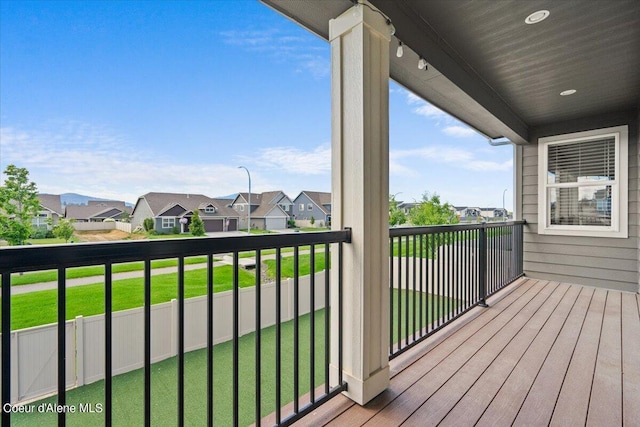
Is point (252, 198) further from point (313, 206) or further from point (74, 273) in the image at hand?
point (74, 273)

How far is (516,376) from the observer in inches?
75.7

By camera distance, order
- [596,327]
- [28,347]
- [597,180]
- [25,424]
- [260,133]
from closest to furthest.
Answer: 1. [28,347]
2. [260,133]
3. [25,424]
4. [596,327]
5. [597,180]

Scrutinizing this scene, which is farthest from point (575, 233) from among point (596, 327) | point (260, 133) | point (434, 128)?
point (260, 133)

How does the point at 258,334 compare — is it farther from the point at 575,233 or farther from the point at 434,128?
the point at 434,128

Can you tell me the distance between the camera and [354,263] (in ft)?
5.48

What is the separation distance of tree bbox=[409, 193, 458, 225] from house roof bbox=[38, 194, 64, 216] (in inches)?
195

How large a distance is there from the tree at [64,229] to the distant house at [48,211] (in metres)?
0.02

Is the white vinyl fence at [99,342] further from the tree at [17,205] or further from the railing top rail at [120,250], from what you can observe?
the tree at [17,205]

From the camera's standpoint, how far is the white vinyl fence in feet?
5.98

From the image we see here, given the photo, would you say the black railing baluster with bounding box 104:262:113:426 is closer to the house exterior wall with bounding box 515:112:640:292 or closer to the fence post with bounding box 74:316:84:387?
the fence post with bounding box 74:316:84:387

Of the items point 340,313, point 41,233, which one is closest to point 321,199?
point 340,313

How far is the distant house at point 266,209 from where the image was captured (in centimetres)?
149

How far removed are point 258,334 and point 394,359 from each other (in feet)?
4.04

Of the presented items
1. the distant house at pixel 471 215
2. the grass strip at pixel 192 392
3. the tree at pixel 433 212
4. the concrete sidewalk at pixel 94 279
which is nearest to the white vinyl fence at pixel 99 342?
the grass strip at pixel 192 392
